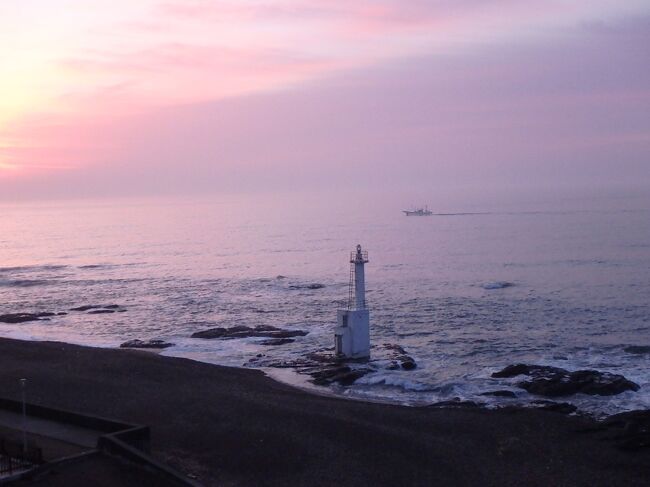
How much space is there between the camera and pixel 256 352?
1348 inches

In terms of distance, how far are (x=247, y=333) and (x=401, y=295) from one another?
53.4 feet

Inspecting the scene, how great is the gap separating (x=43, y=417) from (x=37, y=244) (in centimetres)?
9667

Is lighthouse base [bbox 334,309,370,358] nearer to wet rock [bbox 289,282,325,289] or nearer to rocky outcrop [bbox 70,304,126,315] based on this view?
rocky outcrop [bbox 70,304,126,315]

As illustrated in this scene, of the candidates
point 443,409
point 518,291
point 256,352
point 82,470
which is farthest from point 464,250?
point 82,470

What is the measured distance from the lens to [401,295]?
Result: 5184 centimetres

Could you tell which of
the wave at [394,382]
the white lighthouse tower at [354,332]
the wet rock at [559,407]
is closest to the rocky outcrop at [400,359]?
the white lighthouse tower at [354,332]

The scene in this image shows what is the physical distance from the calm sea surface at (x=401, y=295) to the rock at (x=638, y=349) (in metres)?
0.55

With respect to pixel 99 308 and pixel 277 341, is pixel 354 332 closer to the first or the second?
pixel 277 341

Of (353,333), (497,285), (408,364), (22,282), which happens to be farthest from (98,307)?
(497,285)

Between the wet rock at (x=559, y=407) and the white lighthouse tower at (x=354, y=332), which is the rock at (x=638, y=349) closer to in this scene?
the wet rock at (x=559, y=407)

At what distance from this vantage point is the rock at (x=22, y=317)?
44.7 metres

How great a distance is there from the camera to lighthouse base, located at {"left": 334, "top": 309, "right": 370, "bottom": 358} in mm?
31172

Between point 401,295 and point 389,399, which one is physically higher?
point 401,295

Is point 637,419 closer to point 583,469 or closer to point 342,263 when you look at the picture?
point 583,469
